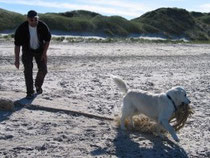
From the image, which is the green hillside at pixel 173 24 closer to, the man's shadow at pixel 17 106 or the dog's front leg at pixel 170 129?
the man's shadow at pixel 17 106

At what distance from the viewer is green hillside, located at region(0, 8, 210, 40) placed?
43.8 metres

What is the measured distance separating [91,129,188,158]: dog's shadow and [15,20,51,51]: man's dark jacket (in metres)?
3.09

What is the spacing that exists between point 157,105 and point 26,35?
11.4ft

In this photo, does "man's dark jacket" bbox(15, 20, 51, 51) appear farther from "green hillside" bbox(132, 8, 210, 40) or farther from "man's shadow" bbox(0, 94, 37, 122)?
"green hillside" bbox(132, 8, 210, 40)

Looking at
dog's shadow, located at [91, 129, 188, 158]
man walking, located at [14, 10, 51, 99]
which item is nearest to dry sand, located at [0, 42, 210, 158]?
dog's shadow, located at [91, 129, 188, 158]

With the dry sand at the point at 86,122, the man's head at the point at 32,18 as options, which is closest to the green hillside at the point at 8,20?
the dry sand at the point at 86,122

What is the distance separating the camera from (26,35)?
9914 millimetres

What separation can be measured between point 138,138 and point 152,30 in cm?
4754

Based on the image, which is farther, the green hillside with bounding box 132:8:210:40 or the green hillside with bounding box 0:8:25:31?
the green hillside with bounding box 132:8:210:40

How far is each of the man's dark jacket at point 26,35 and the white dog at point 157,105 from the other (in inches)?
105

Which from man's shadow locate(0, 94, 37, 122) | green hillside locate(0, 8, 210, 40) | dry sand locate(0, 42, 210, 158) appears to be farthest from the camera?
green hillside locate(0, 8, 210, 40)

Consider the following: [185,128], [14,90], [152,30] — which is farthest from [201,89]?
[152,30]

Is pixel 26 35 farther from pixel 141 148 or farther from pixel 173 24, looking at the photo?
pixel 173 24

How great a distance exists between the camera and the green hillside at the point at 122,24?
43812mm
